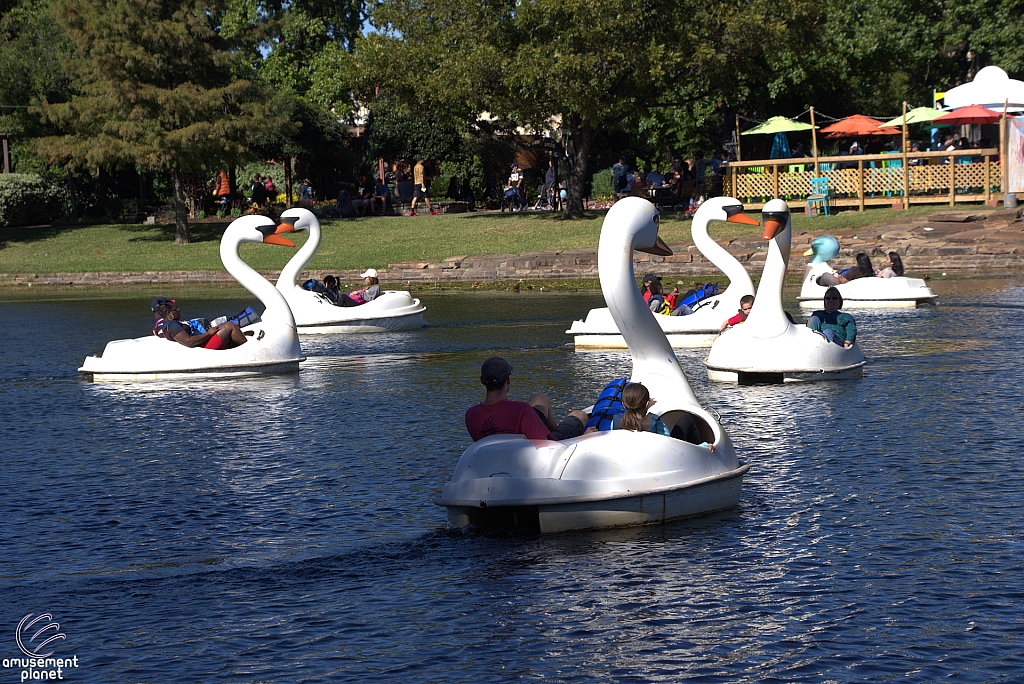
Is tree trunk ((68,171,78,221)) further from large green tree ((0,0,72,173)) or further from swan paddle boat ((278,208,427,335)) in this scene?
swan paddle boat ((278,208,427,335))

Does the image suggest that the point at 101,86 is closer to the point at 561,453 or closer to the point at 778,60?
the point at 778,60

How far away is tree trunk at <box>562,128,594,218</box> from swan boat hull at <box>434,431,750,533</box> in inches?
1172

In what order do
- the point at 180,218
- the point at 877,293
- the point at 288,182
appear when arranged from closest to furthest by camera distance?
1. the point at 877,293
2. the point at 180,218
3. the point at 288,182

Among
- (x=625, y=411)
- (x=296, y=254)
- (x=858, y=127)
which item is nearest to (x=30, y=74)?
(x=296, y=254)

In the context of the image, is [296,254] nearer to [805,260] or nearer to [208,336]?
[208,336]

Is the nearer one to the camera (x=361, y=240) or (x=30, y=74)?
(x=361, y=240)

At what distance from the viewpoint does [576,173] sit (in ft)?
126

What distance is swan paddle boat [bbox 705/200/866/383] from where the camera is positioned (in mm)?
14594

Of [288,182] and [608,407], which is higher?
[288,182]

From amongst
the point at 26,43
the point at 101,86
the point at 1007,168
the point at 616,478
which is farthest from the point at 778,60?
the point at 616,478

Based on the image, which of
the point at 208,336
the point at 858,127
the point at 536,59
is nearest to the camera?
the point at 208,336

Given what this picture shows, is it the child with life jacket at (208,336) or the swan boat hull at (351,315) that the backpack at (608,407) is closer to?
the child with life jacket at (208,336)

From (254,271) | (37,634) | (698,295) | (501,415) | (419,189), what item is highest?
(419,189)

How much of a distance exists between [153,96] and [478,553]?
110ft
